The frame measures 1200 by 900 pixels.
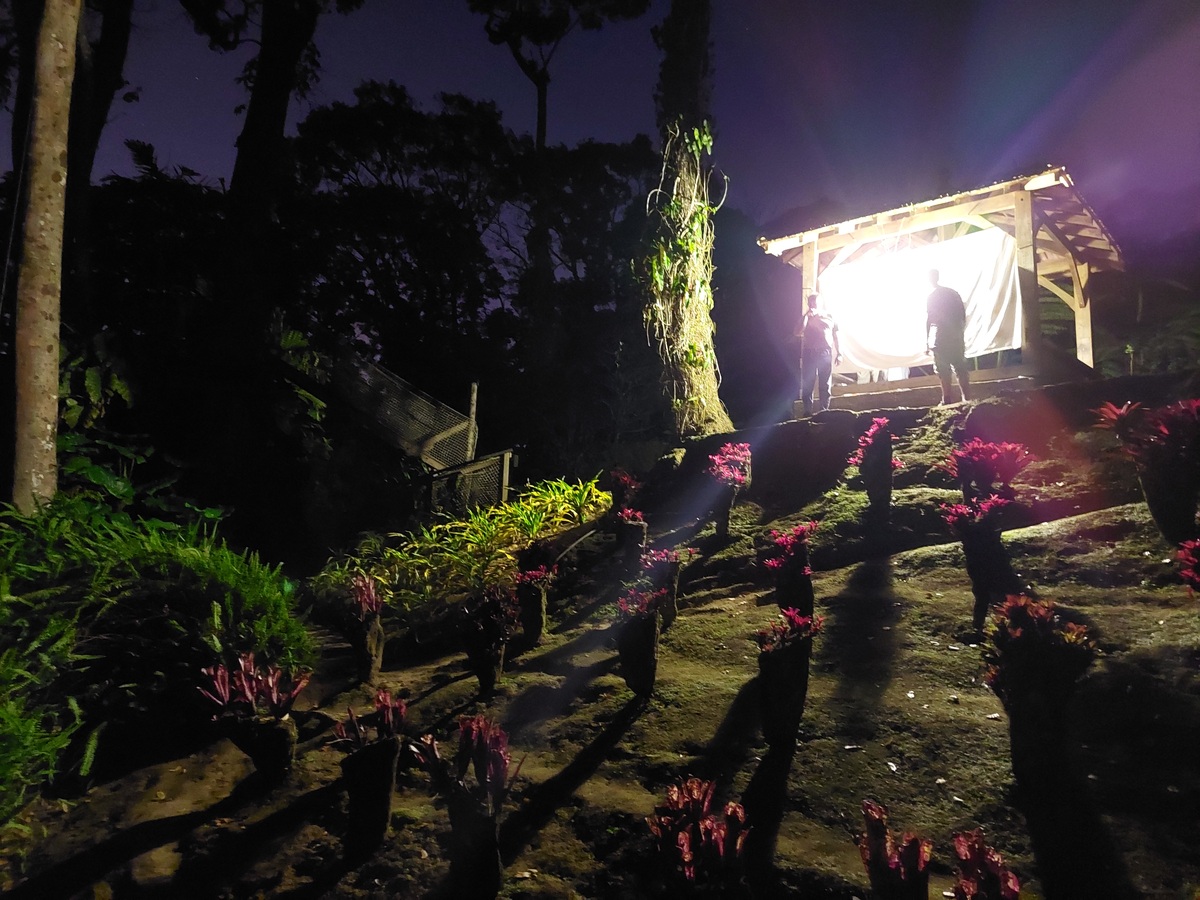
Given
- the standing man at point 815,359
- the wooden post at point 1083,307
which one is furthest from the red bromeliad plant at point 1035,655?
the wooden post at point 1083,307

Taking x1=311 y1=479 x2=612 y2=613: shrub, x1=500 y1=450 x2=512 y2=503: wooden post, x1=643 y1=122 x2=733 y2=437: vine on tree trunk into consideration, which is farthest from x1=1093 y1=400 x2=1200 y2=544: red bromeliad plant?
x1=500 y1=450 x2=512 y2=503: wooden post

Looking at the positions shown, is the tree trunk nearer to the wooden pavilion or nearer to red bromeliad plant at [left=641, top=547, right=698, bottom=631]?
red bromeliad plant at [left=641, top=547, right=698, bottom=631]

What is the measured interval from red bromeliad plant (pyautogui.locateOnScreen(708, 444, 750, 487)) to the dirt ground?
1.44 m

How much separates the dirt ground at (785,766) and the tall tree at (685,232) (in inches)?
154

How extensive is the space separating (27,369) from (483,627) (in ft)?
11.3

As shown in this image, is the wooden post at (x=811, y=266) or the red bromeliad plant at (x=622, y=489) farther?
the wooden post at (x=811, y=266)

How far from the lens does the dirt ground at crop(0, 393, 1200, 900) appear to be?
2.08m

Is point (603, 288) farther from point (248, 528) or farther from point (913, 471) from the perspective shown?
point (913, 471)

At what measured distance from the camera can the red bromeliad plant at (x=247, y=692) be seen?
3.04 metres

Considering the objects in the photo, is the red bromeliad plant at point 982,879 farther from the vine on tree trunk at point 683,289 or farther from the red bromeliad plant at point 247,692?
the vine on tree trunk at point 683,289

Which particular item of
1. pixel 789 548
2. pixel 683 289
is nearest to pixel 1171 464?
pixel 789 548

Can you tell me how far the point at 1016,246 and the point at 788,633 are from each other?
759cm

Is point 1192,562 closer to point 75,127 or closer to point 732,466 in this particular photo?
point 732,466

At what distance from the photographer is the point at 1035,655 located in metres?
2.29
